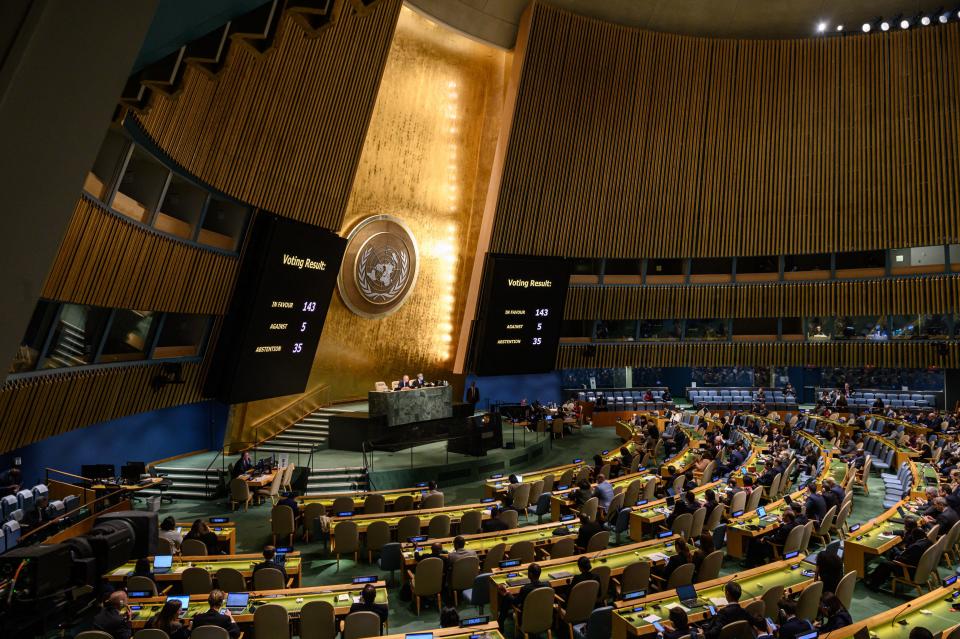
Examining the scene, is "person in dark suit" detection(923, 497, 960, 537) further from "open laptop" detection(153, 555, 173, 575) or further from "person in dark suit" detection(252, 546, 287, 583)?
"open laptop" detection(153, 555, 173, 575)

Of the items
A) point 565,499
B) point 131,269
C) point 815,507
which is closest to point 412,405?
point 565,499

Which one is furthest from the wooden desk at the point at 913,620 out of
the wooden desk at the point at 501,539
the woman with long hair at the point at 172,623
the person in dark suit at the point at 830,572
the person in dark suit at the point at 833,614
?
the woman with long hair at the point at 172,623

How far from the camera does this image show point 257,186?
42.6ft

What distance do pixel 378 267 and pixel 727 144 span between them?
1216 centimetres

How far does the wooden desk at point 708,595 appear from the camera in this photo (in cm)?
677

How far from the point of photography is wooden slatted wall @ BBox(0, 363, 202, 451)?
891 cm

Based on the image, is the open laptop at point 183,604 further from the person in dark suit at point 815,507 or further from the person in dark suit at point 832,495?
the person in dark suit at point 832,495

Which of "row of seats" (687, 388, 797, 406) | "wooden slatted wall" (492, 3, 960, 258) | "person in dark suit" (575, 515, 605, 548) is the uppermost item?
"wooden slatted wall" (492, 3, 960, 258)

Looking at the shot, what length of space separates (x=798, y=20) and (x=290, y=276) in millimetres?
18315

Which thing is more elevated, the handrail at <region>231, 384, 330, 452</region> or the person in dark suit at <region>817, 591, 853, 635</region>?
the handrail at <region>231, 384, 330, 452</region>

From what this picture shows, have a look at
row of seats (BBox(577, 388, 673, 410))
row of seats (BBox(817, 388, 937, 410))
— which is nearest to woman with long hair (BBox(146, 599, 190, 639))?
row of seats (BBox(577, 388, 673, 410))

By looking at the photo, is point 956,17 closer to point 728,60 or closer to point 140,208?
point 728,60

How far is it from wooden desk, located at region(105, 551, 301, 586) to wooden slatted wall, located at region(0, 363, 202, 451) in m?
2.49

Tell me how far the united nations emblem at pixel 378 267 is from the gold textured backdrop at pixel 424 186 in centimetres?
31
